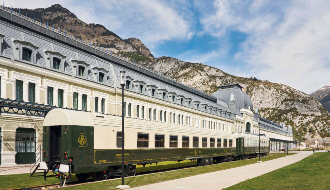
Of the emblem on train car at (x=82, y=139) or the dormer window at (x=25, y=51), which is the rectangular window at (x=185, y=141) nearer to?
the emblem on train car at (x=82, y=139)

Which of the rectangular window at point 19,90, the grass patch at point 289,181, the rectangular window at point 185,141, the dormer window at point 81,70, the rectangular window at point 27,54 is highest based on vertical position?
the rectangular window at point 27,54

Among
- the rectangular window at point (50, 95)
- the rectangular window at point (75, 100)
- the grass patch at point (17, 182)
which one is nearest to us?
the grass patch at point (17, 182)

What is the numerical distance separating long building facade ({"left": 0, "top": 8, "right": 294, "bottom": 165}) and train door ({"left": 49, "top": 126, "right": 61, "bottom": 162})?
30.2 ft

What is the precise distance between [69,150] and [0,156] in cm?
1392

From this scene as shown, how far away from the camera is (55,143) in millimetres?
16859

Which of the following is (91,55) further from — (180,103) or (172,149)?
(180,103)

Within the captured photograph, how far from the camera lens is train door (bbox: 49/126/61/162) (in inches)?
658

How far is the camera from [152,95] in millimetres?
49938

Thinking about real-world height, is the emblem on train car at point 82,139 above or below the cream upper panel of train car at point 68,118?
below

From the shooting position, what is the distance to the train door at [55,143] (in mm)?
16703

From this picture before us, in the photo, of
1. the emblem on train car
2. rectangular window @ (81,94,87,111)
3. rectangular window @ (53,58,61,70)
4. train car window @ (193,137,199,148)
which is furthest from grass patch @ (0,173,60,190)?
rectangular window @ (81,94,87,111)

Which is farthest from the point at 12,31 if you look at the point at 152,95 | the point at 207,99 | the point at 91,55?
the point at 207,99

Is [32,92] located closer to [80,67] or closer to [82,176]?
[80,67]

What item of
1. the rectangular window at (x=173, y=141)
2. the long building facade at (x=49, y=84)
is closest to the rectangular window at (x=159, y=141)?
the rectangular window at (x=173, y=141)
